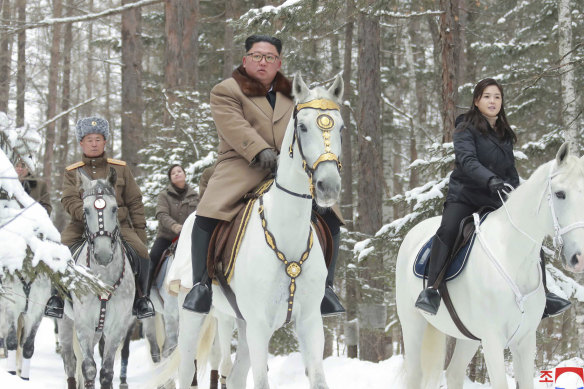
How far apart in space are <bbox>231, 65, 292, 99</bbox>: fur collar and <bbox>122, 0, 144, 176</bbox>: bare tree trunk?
43.4 ft

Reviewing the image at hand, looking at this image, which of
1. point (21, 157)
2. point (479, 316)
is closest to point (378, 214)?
point (479, 316)

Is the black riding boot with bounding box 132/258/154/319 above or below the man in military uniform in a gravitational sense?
below

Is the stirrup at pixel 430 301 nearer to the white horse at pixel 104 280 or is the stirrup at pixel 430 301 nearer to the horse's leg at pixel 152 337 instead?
the white horse at pixel 104 280

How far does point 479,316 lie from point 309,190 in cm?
209

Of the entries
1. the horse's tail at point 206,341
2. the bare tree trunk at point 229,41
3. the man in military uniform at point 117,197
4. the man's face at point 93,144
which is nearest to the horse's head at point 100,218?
the man in military uniform at point 117,197

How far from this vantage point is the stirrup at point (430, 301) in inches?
250

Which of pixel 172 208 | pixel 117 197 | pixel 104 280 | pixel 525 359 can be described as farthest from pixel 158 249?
pixel 525 359

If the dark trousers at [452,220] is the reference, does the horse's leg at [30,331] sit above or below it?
below

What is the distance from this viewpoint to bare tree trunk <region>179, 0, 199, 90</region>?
16594 mm

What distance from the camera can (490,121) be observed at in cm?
661

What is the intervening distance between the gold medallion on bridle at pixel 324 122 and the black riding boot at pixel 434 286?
242 centimetres

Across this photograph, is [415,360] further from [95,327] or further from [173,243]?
[173,243]

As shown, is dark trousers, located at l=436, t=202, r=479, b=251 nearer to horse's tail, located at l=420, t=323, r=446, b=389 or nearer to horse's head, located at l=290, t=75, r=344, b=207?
horse's tail, located at l=420, t=323, r=446, b=389

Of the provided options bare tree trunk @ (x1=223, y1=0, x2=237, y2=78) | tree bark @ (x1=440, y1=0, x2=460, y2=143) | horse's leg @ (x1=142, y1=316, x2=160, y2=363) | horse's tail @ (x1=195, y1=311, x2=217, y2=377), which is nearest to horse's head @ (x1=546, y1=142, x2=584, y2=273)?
horse's tail @ (x1=195, y1=311, x2=217, y2=377)
